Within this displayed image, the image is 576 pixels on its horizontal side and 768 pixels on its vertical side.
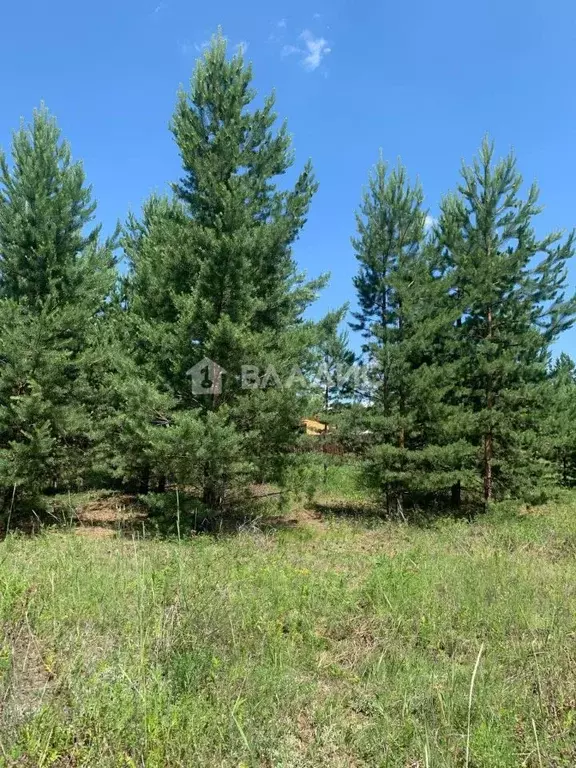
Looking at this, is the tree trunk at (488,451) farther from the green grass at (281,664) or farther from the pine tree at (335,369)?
the green grass at (281,664)

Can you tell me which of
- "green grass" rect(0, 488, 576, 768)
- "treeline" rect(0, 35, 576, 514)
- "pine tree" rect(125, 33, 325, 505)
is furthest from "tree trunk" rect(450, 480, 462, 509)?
"green grass" rect(0, 488, 576, 768)

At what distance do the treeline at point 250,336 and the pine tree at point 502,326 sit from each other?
5 cm

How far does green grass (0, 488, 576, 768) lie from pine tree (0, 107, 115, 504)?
13.7 feet

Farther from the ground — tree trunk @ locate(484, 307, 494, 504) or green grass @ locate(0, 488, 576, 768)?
tree trunk @ locate(484, 307, 494, 504)

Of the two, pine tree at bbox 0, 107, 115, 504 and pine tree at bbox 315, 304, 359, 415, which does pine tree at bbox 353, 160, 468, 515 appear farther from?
pine tree at bbox 0, 107, 115, 504

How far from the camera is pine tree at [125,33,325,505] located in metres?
8.97

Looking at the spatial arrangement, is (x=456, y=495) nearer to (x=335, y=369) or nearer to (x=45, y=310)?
(x=335, y=369)

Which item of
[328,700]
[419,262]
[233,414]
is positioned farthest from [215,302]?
[328,700]

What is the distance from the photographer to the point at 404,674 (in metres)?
3.10

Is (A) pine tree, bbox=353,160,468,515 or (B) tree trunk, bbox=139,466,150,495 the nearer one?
(A) pine tree, bbox=353,160,468,515

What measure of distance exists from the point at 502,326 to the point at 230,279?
725cm

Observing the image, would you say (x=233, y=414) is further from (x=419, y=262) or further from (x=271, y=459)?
(x=419, y=262)

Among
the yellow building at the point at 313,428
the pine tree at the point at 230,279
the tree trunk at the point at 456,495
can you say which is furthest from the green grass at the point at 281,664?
the tree trunk at the point at 456,495

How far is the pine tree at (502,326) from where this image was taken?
11469mm
